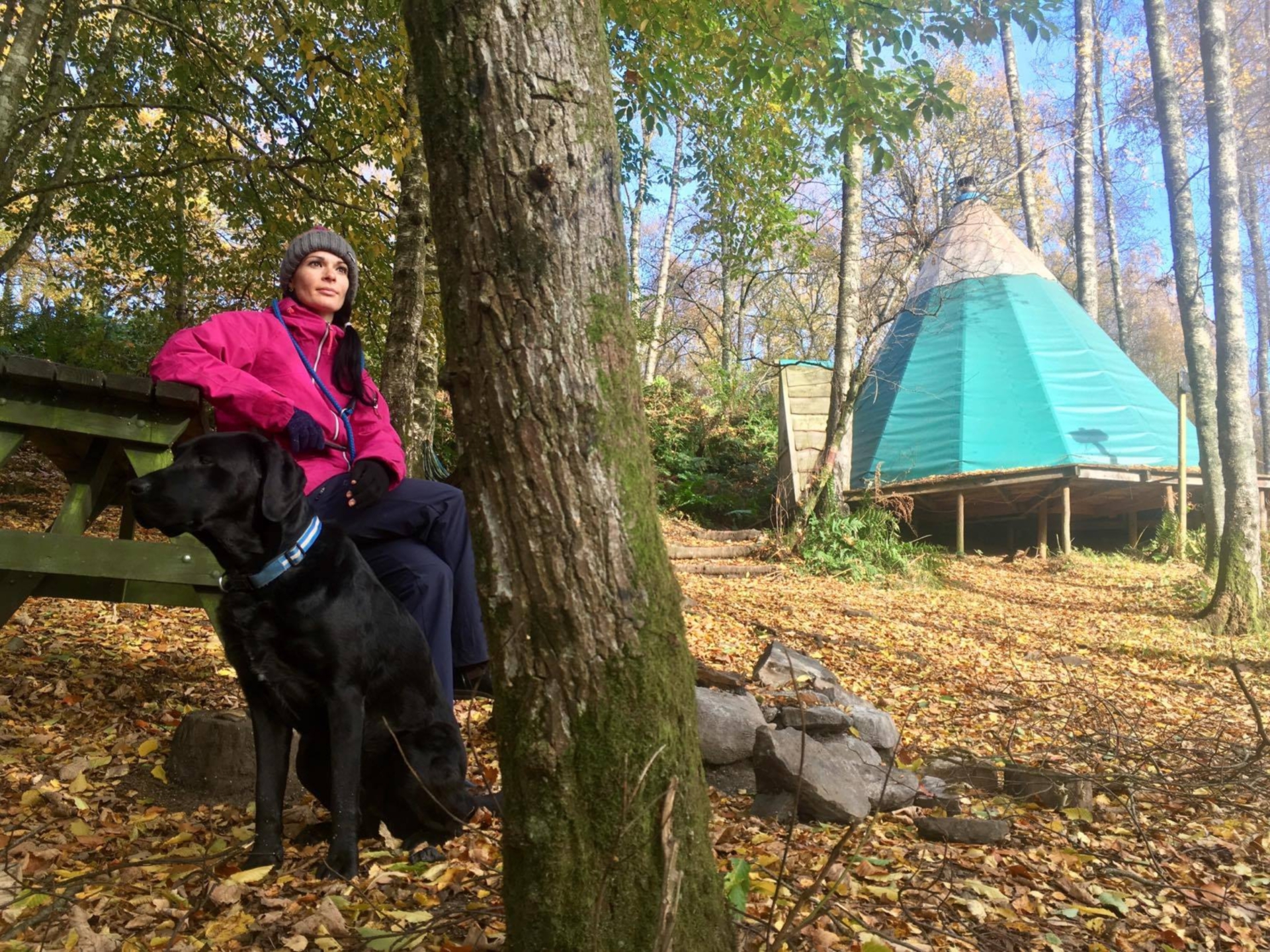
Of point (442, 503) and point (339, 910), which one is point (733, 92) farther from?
point (339, 910)

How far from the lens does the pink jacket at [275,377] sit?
2865 millimetres

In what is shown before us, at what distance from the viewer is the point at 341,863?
2412 mm

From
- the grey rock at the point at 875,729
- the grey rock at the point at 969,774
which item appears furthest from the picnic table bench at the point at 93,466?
the grey rock at the point at 969,774

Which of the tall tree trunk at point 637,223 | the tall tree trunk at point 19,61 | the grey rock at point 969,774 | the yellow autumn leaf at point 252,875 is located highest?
the tall tree trunk at point 637,223

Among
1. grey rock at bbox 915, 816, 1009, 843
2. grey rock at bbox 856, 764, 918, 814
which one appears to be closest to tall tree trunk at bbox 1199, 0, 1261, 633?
grey rock at bbox 856, 764, 918, 814

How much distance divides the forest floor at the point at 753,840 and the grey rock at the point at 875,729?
0.12 m

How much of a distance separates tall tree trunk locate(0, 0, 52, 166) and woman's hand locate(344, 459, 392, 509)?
4.13 meters

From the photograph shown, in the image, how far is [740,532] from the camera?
12.4 meters

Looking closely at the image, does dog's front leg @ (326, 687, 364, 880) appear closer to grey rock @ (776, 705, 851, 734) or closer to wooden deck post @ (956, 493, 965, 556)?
grey rock @ (776, 705, 851, 734)

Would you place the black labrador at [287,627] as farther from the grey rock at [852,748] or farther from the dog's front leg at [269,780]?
the grey rock at [852,748]

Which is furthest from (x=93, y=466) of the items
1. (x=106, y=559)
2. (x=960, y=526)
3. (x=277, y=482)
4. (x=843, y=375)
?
(x=960, y=526)

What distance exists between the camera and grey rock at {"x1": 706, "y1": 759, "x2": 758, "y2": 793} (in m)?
3.60

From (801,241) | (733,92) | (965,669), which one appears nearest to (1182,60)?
(801,241)

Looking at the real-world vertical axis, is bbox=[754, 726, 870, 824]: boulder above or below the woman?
below
